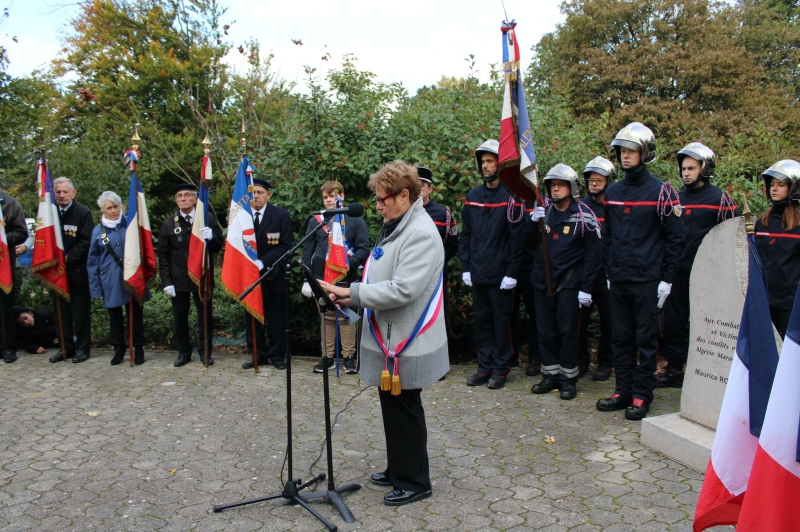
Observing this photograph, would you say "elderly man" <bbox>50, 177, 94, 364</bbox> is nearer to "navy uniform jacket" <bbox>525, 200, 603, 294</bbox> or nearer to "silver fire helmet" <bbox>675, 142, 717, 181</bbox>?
"navy uniform jacket" <bbox>525, 200, 603, 294</bbox>

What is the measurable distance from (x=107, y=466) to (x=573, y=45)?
83.0 ft

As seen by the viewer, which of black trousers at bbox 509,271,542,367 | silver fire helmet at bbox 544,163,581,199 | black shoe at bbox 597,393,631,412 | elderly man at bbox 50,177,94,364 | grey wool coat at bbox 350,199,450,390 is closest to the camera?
grey wool coat at bbox 350,199,450,390

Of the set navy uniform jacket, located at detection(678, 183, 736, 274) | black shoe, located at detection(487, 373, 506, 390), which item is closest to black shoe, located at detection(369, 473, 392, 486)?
black shoe, located at detection(487, 373, 506, 390)

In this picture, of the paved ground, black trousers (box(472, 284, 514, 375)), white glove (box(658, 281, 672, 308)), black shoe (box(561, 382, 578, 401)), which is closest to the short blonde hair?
the paved ground

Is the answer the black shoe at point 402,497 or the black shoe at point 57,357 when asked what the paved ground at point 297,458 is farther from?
the black shoe at point 57,357

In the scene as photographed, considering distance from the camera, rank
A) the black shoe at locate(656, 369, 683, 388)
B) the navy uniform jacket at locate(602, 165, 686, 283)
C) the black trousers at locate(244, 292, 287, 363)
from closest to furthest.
Answer: the navy uniform jacket at locate(602, 165, 686, 283)
the black shoe at locate(656, 369, 683, 388)
the black trousers at locate(244, 292, 287, 363)

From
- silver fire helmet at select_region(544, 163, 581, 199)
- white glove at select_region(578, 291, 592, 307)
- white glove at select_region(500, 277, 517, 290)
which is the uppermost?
silver fire helmet at select_region(544, 163, 581, 199)

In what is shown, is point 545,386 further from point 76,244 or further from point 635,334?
point 76,244

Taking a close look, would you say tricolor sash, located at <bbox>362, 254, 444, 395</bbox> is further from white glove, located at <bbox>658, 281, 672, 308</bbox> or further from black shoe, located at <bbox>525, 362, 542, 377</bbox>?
black shoe, located at <bbox>525, 362, 542, 377</bbox>

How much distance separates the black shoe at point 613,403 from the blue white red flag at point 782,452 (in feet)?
12.2

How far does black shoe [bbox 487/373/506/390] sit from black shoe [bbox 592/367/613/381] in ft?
3.48

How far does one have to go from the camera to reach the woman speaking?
3.97 metres

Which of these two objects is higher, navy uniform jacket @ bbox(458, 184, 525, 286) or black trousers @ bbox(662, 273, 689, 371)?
navy uniform jacket @ bbox(458, 184, 525, 286)

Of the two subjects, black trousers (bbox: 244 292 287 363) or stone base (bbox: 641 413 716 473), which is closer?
stone base (bbox: 641 413 716 473)
